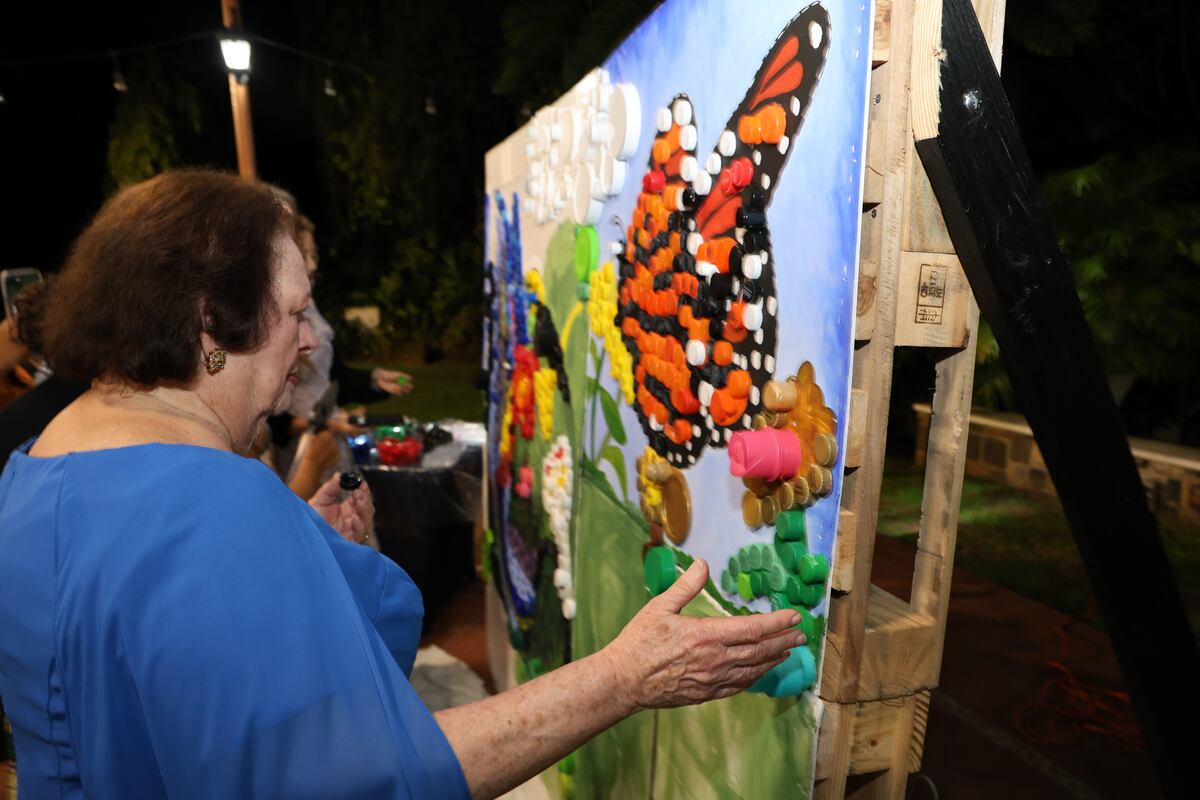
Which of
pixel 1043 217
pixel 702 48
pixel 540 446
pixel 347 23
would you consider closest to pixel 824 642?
pixel 1043 217

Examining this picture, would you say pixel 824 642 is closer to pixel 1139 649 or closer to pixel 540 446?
pixel 1139 649

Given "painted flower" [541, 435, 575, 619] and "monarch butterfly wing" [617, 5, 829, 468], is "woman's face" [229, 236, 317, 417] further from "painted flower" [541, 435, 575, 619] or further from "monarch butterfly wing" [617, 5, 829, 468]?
"painted flower" [541, 435, 575, 619]

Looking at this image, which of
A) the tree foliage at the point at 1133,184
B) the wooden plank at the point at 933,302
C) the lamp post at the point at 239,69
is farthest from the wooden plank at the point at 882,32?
the lamp post at the point at 239,69

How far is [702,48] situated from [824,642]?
0.90m

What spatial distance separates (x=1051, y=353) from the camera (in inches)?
34.5

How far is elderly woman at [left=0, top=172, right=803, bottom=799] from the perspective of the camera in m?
0.77

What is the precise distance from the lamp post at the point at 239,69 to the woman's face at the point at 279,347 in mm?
5033

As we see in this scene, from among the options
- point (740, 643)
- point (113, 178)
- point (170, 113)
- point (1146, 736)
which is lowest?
point (1146, 736)

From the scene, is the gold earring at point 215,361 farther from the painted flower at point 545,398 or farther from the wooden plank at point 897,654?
the painted flower at point 545,398

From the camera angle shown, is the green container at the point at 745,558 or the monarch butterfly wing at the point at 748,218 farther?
the green container at the point at 745,558

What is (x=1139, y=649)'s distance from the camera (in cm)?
92

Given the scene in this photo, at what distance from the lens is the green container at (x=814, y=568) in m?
0.96

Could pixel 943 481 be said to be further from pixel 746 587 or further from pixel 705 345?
pixel 705 345

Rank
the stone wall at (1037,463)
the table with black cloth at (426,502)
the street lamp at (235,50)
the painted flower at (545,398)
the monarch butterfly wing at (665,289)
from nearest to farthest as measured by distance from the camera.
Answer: the monarch butterfly wing at (665,289) < the painted flower at (545,398) < the table with black cloth at (426,502) < the stone wall at (1037,463) < the street lamp at (235,50)
